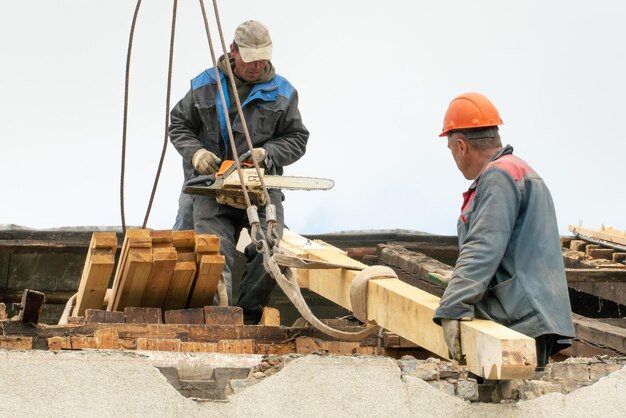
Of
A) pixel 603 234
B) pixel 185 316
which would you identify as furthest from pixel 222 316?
pixel 603 234

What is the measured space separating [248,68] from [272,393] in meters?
3.89

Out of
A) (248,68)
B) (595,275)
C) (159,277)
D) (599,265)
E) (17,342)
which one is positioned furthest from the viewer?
(599,265)

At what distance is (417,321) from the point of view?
646 cm

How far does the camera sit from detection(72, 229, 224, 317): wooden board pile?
771 centimetres

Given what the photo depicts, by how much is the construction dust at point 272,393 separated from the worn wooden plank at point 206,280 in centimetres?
209

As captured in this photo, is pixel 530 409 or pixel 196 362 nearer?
pixel 530 409

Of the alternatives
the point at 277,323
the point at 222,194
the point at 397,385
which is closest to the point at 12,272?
the point at 222,194

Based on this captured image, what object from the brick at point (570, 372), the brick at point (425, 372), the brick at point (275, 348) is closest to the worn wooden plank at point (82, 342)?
the brick at point (275, 348)

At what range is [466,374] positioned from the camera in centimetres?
607

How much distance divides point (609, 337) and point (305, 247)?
7.27 feet

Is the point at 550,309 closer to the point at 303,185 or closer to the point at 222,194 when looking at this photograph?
the point at 303,185

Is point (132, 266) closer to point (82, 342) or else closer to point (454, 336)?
point (82, 342)

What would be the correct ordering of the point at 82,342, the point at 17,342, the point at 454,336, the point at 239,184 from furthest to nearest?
the point at 239,184, the point at 82,342, the point at 17,342, the point at 454,336

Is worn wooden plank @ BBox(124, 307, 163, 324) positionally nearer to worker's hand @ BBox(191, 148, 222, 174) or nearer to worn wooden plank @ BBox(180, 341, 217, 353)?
worn wooden plank @ BBox(180, 341, 217, 353)
